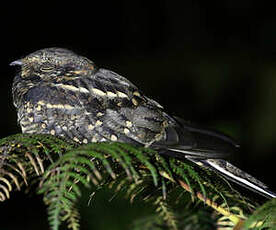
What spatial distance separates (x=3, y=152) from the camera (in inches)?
41.2

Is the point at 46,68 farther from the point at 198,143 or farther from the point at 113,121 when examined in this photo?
the point at 198,143

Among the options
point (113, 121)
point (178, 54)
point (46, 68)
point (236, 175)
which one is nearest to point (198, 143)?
point (236, 175)

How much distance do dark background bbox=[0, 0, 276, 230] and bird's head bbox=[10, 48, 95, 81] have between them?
0.99 metres

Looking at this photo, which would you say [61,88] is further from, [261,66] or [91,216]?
[261,66]

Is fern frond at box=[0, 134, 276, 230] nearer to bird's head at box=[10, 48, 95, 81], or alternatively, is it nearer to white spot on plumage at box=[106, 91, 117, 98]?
white spot on plumage at box=[106, 91, 117, 98]

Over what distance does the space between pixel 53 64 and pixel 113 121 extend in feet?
1.42

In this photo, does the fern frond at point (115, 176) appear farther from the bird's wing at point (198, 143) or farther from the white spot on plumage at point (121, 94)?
the white spot on plumage at point (121, 94)

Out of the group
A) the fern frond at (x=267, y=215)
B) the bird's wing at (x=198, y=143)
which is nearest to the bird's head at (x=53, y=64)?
the bird's wing at (x=198, y=143)

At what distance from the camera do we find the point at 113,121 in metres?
1.40

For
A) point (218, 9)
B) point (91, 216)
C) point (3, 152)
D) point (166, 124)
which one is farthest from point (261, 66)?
point (3, 152)

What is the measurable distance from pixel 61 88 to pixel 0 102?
81.5 inches

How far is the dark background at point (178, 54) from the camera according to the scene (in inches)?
125

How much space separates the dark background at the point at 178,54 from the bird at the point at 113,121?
1.00 meters

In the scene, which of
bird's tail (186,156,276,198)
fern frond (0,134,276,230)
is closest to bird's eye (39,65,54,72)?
fern frond (0,134,276,230)
